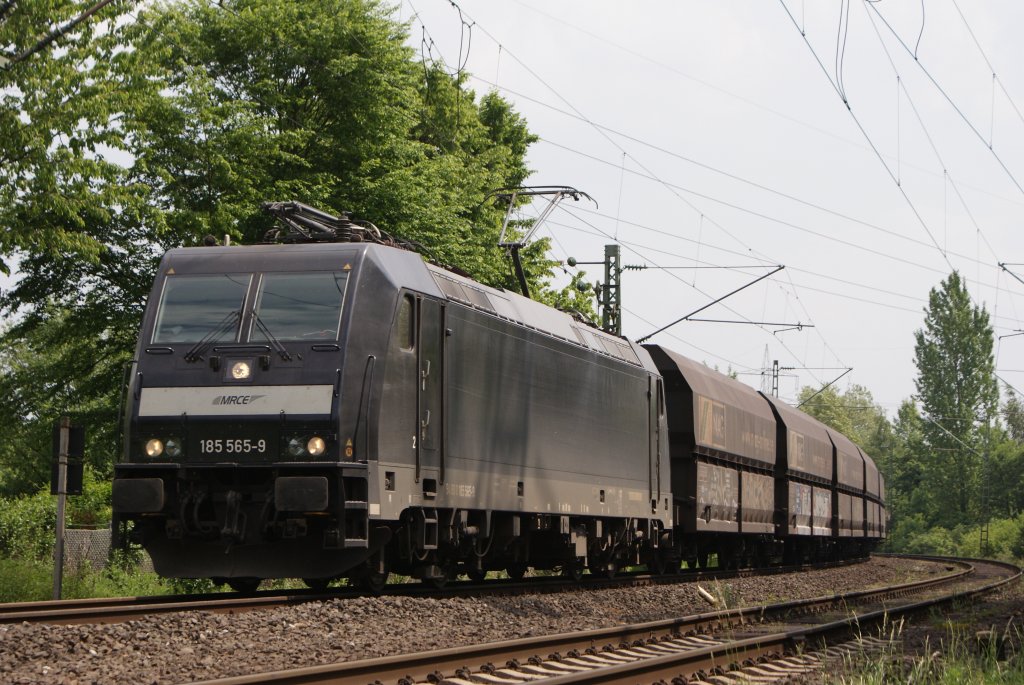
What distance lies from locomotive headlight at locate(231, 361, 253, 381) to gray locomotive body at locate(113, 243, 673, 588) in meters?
0.01

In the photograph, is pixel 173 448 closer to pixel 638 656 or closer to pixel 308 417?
pixel 308 417

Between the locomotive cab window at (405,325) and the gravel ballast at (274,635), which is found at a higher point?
the locomotive cab window at (405,325)

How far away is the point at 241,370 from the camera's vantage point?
504 inches

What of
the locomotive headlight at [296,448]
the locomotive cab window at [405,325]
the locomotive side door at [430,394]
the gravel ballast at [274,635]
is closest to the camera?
the gravel ballast at [274,635]

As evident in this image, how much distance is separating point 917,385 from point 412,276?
83.1 metres

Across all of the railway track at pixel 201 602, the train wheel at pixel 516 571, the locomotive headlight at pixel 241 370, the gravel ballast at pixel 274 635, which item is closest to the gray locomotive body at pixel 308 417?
the locomotive headlight at pixel 241 370

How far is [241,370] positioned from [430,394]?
85.5 inches

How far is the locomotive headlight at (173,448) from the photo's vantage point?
12.7 meters

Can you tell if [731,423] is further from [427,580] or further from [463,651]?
[463,651]

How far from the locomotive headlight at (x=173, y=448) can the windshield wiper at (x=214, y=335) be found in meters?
0.84

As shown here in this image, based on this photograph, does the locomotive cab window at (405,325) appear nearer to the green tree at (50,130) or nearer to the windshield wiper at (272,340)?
the windshield wiper at (272,340)

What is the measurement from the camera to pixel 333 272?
13.2 meters

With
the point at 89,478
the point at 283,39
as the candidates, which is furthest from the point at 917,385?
the point at 283,39

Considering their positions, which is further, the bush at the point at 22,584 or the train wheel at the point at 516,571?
the train wheel at the point at 516,571
